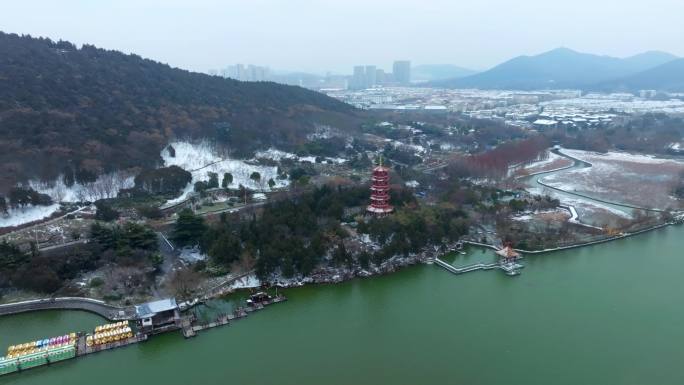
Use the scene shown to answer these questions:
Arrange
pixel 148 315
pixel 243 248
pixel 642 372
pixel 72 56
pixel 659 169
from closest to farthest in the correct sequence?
1. pixel 642 372
2. pixel 148 315
3. pixel 243 248
4. pixel 659 169
5. pixel 72 56

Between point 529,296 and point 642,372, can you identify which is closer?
point 642,372

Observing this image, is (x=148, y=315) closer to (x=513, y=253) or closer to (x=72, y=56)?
(x=513, y=253)

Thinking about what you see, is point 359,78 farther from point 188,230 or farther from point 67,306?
point 67,306

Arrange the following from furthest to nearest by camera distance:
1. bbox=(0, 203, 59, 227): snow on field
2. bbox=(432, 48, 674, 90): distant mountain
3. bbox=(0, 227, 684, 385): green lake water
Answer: bbox=(432, 48, 674, 90): distant mountain
bbox=(0, 203, 59, 227): snow on field
bbox=(0, 227, 684, 385): green lake water

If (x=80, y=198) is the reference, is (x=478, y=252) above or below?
below

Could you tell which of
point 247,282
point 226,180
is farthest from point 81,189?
point 247,282

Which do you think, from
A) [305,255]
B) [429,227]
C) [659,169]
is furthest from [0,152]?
[659,169]

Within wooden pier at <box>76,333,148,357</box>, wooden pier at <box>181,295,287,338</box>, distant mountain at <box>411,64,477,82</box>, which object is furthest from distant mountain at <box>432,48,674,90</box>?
wooden pier at <box>76,333,148,357</box>

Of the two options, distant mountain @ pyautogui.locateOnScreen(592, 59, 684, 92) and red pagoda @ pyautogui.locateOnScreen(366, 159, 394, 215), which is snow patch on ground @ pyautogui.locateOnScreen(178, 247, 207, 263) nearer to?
red pagoda @ pyautogui.locateOnScreen(366, 159, 394, 215)
